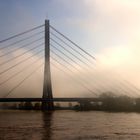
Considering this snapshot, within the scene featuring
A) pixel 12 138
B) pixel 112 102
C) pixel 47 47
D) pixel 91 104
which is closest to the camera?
pixel 12 138

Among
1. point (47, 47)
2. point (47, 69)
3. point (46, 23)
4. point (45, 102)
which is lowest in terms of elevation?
point (45, 102)

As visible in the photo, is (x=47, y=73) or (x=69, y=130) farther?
(x=47, y=73)

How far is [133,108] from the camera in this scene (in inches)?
2502

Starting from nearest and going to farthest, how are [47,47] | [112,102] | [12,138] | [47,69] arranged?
[12,138], [47,69], [47,47], [112,102]

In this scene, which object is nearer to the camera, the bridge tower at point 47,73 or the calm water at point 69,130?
the calm water at point 69,130

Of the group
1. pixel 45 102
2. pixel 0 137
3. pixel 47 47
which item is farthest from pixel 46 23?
pixel 0 137

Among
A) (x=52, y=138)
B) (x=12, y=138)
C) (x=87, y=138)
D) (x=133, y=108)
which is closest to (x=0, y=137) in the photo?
(x=12, y=138)

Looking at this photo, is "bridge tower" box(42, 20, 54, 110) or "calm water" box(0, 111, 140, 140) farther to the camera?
"bridge tower" box(42, 20, 54, 110)

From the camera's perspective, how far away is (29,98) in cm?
6488

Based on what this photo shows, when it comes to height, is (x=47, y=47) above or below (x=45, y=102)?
above

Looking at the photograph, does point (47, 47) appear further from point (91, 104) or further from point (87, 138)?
point (87, 138)

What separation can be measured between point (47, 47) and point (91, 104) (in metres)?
23.5

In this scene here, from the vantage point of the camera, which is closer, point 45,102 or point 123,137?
point 123,137

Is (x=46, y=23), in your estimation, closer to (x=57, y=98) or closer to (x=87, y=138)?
(x=57, y=98)
